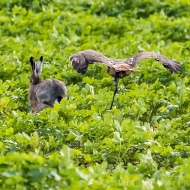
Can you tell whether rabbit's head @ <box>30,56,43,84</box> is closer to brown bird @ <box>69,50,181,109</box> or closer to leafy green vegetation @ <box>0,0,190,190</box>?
leafy green vegetation @ <box>0,0,190,190</box>

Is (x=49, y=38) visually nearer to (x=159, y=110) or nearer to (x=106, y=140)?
(x=159, y=110)

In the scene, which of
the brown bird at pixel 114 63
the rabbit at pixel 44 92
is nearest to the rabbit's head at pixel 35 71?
the rabbit at pixel 44 92

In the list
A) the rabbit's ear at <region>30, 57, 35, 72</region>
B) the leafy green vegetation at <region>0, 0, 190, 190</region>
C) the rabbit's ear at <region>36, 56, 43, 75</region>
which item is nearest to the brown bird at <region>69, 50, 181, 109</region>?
the leafy green vegetation at <region>0, 0, 190, 190</region>

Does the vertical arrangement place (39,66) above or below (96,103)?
below

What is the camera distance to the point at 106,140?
7.36m

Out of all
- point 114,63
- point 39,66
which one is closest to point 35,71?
point 39,66

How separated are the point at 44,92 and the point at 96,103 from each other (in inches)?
32.2

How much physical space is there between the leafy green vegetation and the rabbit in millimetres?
136

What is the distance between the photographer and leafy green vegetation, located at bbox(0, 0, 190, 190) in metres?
6.11

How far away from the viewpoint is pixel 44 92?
9.34 meters

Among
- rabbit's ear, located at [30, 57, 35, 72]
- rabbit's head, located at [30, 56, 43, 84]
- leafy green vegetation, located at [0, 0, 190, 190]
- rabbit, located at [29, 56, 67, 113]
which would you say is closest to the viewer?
leafy green vegetation, located at [0, 0, 190, 190]

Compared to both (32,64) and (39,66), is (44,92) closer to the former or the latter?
(39,66)

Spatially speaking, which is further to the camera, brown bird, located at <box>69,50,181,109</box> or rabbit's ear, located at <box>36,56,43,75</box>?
rabbit's ear, located at <box>36,56,43,75</box>

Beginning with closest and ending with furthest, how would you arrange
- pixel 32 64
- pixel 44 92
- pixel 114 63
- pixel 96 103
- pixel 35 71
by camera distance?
pixel 96 103, pixel 44 92, pixel 114 63, pixel 35 71, pixel 32 64
